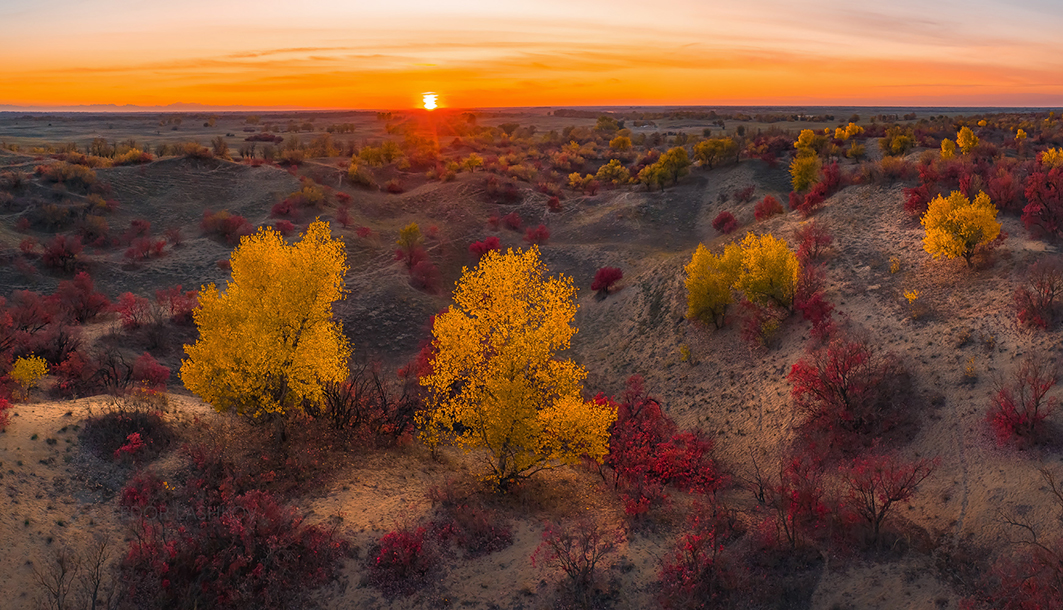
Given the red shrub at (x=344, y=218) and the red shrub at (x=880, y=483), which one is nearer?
the red shrub at (x=880, y=483)

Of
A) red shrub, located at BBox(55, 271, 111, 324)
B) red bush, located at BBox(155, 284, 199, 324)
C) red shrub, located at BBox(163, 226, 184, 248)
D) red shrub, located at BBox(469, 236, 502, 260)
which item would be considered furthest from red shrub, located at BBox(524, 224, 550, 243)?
red shrub, located at BBox(55, 271, 111, 324)

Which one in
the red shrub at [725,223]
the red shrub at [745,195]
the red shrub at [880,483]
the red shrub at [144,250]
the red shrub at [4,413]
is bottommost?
the red shrub at [880,483]

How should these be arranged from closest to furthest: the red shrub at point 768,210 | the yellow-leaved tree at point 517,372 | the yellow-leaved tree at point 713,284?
the yellow-leaved tree at point 517,372
the yellow-leaved tree at point 713,284
the red shrub at point 768,210

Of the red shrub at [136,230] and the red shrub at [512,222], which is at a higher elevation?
the red shrub at [512,222]

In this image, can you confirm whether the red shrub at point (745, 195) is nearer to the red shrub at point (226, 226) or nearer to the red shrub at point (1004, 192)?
the red shrub at point (1004, 192)

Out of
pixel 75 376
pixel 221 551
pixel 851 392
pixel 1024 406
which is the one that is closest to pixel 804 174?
pixel 851 392

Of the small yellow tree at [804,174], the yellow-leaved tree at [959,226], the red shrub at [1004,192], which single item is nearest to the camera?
the yellow-leaved tree at [959,226]

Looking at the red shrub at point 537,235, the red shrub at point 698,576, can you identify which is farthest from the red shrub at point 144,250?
the red shrub at point 698,576

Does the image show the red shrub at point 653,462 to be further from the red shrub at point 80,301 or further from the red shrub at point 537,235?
the red shrub at point 80,301

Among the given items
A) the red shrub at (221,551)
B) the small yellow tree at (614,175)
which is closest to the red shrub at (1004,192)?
the red shrub at (221,551)

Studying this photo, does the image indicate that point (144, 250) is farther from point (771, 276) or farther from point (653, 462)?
point (771, 276)
